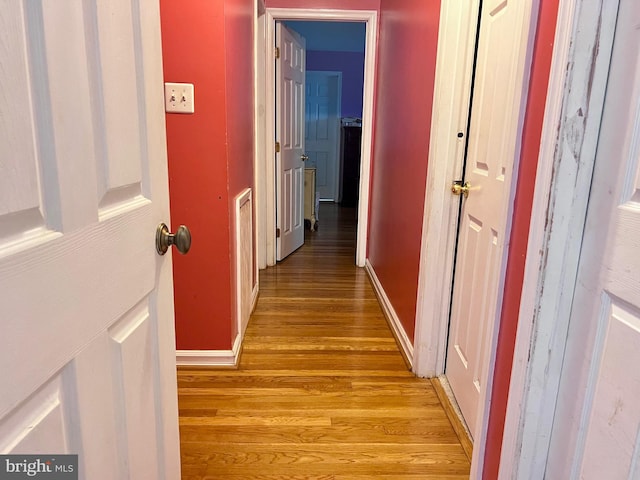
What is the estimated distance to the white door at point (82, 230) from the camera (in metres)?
0.52

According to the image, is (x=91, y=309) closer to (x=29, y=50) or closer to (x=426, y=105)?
(x=29, y=50)

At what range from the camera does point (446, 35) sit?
1797mm

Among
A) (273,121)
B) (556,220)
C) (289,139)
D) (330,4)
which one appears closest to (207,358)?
(556,220)

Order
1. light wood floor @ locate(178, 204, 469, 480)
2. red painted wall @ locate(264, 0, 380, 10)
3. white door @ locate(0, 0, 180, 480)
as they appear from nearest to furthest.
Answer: white door @ locate(0, 0, 180, 480), light wood floor @ locate(178, 204, 469, 480), red painted wall @ locate(264, 0, 380, 10)

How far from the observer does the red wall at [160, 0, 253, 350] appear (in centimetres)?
179

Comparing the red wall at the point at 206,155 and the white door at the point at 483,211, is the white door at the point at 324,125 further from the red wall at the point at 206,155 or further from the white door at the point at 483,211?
the white door at the point at 483,211

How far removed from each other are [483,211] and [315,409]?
1.06m

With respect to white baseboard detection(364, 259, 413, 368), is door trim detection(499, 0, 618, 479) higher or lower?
higher

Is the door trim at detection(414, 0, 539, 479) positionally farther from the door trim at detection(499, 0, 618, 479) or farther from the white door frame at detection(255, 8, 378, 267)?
the white door frame at detection(255, 8, 378, 267)

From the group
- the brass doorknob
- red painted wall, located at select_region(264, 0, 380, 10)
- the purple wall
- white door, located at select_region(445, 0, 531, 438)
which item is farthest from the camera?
the purple wall

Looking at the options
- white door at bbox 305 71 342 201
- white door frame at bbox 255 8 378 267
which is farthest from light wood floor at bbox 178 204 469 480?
white door at bbox 305 71 342 201

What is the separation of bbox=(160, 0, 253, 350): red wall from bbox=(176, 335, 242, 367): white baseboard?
30 millimetres

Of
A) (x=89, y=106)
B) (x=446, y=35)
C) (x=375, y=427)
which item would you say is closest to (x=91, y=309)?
(x=89, y=106)

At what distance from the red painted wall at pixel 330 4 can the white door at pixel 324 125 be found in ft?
11.8
